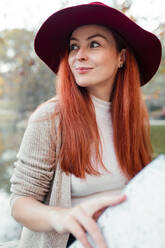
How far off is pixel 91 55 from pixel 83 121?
307 millimetres

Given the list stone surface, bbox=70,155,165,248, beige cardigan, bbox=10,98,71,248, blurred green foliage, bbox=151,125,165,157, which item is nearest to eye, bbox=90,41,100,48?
beige cardigan, bbox=10,98,71,248

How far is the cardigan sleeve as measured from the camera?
106 centimetres

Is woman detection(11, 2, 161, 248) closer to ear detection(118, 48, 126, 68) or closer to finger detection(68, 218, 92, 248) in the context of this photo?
ear detection(118, 48, 126, 68)

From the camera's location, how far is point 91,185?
1.17 meters

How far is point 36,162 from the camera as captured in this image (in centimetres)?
108

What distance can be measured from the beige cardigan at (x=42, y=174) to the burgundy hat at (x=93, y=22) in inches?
16.4

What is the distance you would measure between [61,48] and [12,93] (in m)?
3.16

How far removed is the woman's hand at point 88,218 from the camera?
585 mm

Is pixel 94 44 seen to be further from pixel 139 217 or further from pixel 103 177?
pixel 139 217

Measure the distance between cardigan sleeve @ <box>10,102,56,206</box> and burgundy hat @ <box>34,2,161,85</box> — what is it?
17.2 inches

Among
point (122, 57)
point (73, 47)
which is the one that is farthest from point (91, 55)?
point (122, 57)

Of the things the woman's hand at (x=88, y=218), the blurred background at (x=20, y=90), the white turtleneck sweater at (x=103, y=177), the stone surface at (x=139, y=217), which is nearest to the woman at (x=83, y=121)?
the white turtleneck sweater at (x=103, y=177)

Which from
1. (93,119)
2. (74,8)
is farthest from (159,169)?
(74,8)

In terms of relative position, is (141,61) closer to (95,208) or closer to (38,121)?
(38,121)
